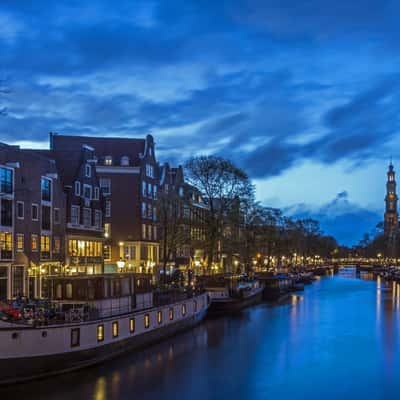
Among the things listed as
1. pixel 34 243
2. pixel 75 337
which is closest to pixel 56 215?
pixel 34 243

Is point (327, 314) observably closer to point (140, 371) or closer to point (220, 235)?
point (220, 235)

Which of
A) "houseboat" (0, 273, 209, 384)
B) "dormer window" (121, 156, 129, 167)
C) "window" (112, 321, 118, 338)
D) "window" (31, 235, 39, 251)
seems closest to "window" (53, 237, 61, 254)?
"window" (31, 235, 39, 251)

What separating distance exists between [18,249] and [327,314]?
124 ft

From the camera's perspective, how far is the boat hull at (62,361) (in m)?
34.3

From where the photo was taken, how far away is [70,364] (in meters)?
37.8

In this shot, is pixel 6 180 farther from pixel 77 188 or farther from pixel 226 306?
pixel 226 306

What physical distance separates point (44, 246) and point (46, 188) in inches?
225

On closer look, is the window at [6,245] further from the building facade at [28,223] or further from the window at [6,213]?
the window at [6,213]

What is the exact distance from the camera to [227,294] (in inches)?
2990

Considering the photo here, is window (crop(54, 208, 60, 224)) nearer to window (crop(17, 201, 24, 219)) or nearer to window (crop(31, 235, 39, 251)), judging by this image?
window (crop(31, 235, 39, 251))

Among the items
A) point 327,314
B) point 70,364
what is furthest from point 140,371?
point 327,314

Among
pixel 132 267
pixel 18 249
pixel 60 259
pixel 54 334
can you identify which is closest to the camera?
pixel 54 334

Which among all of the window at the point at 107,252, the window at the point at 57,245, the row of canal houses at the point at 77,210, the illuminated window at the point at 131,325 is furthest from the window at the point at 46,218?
the window at the point at 107,252

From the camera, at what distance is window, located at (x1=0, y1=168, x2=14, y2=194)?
53.5m
